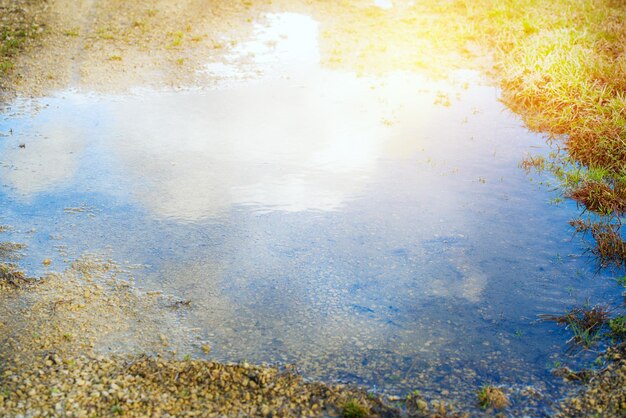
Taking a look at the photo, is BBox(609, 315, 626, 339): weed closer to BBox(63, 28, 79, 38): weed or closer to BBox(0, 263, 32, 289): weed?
BBox(0, 263, 32, 289): weed

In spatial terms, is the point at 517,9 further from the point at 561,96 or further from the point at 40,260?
the point at 40,260

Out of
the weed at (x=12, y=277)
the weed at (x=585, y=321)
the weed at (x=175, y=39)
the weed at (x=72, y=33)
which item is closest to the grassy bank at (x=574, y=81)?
the weed at (x=585, y=321)

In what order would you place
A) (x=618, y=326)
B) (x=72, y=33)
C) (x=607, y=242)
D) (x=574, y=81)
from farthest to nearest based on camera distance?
(x=72, y=33), (x=574, y=81), (x=607, y=242), (x=618, y=326)

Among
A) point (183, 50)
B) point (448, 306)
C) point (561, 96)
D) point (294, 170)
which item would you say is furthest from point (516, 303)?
point (183, 50)

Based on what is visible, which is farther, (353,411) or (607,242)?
(607,242)

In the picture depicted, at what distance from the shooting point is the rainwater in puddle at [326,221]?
555 centimetres

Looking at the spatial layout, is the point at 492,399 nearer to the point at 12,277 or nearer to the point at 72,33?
the point at 12,277

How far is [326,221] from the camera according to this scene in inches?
307

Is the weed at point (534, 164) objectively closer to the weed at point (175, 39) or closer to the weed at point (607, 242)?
the weed at point (607, 242)

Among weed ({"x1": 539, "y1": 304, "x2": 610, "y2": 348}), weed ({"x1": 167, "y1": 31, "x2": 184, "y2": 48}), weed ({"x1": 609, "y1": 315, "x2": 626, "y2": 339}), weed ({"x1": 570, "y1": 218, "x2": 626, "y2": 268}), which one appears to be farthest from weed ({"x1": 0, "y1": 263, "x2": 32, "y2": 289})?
weed ({"x1": 167, "y1": 31, "x2": 184, "y2": 48})

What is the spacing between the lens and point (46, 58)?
1368cm

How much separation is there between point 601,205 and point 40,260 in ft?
25.3

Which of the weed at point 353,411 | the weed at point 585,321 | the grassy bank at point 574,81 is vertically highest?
the grassy bank at point 574,81

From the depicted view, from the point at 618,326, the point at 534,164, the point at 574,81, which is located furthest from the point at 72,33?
the point at 618,326
